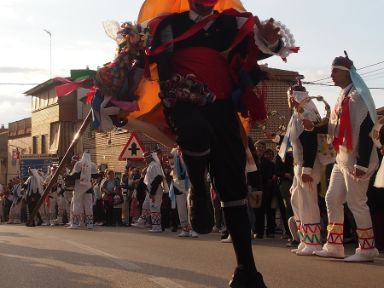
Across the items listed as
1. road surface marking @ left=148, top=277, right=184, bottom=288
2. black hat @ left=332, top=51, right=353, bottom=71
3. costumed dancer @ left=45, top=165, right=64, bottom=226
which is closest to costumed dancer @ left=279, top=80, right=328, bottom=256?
black hat @ left=332, top=51, right=353, bottom=71

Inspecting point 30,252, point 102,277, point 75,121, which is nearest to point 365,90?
point 102,277

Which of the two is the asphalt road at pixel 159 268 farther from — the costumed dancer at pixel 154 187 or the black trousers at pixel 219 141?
the costumed dancer at pixel 154 187

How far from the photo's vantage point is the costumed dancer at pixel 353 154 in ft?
24.1

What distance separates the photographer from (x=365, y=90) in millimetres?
7387

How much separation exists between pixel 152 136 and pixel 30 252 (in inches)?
191

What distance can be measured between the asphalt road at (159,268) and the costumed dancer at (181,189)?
361 cm

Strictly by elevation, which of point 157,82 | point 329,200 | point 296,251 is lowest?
point 296,251

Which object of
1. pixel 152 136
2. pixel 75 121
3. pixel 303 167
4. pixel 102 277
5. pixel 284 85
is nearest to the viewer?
pixel 152 136

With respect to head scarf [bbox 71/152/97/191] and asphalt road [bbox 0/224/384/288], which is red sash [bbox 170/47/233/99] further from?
head scarf [bbox 71/152/97/191]

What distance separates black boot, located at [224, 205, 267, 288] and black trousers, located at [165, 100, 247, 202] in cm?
10

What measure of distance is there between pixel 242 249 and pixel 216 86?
1.04 metres

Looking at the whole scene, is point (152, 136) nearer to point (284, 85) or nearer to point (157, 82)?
point (157, 82)

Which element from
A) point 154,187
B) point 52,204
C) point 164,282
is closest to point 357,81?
point 164,282

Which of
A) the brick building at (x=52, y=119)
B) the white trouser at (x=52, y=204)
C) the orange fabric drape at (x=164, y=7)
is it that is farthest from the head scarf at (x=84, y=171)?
the brick building at (x=52, y=119)
